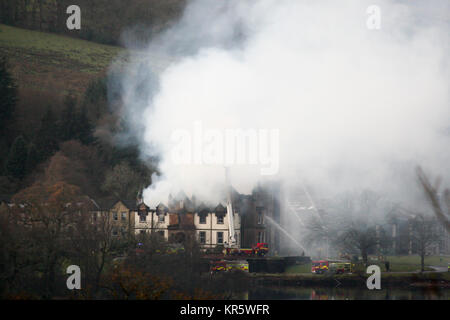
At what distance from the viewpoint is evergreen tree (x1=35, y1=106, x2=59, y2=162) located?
367 feet

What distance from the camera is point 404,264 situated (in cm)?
7919

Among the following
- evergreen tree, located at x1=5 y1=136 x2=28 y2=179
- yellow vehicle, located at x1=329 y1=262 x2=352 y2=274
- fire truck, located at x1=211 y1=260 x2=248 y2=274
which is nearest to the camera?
fire truck, located at x1=211 y1=260 x2=248 y2=274

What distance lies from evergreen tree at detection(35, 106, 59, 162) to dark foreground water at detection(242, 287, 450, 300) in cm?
5748

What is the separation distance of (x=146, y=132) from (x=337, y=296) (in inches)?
2366

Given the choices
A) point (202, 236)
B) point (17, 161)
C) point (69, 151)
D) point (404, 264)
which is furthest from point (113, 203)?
point (404, 264)

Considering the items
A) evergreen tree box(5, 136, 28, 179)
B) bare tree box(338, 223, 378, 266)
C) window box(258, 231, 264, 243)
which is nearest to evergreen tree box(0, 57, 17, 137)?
evergreen tree box(5, 136, 28, 179)

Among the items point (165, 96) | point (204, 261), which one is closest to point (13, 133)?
point (165, 96)

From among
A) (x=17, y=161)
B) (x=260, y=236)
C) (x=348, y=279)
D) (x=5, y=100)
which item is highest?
(x=5, y=100)

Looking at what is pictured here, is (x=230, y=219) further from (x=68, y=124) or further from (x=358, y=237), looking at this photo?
(x=68, y=124)

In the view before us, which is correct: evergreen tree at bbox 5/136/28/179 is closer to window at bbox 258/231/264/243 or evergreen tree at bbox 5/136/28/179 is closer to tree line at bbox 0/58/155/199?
tree line at bbox 0/58/155/199

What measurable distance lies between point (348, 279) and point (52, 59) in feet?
428

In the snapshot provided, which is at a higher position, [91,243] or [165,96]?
[165,96]

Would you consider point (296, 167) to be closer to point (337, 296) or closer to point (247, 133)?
point (247, 133)

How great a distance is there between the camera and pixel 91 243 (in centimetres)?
5231
